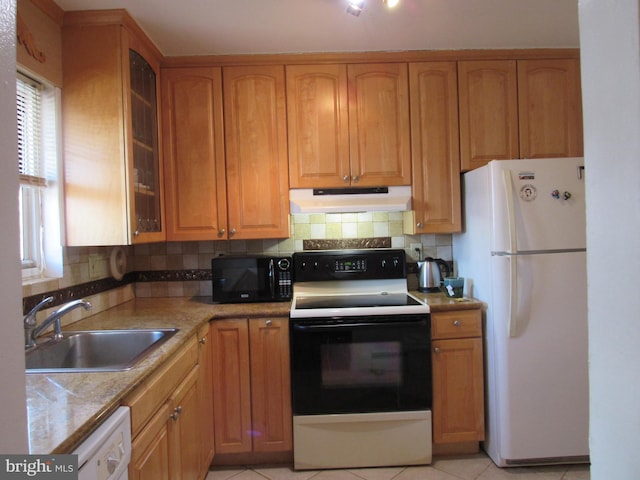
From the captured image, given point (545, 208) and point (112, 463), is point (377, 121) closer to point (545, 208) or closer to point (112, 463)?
point (545, 208)

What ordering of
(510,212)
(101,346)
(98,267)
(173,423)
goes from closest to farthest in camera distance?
(173,423) < (101,346) < (510,212) < (98,267)

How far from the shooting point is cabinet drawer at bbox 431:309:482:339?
6.85 feet

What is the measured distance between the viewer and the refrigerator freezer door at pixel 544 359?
77.1 inches

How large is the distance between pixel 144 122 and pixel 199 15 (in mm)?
620

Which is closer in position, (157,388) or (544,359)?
(157,388)

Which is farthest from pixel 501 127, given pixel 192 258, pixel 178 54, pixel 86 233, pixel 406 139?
pixel 86 233

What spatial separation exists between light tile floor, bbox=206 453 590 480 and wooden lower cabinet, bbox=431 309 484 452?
0.43ft

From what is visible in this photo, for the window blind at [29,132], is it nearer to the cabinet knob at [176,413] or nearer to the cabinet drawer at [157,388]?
the cabinet drawer at [157,388]

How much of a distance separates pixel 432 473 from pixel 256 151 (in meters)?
2.05

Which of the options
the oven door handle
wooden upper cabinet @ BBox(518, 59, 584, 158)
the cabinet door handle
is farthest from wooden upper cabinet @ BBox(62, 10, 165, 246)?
wooden upper cabinet @ BBox(518, 59, 584, 158)

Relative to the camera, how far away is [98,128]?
71.9 inches

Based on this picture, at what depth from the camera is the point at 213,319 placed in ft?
6.79

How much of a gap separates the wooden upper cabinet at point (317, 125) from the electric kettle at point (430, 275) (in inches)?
29.3

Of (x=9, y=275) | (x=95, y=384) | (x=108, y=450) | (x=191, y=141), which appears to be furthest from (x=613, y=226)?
(x=191, y=141)
